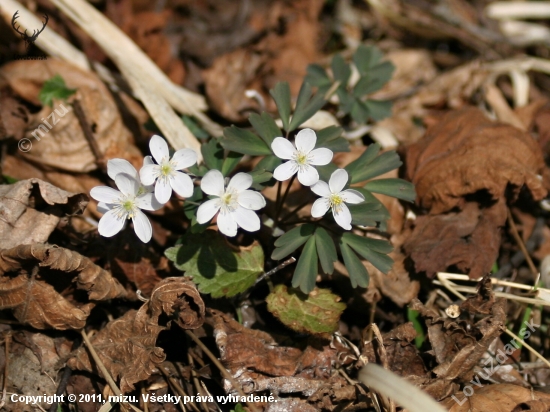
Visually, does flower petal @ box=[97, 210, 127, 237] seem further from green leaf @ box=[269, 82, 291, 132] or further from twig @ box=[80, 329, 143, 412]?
green leaf @ box=[269, 82, 291, 132]

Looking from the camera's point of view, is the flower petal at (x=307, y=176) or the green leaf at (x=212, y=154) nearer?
the flower petal at (x=307, y=176)

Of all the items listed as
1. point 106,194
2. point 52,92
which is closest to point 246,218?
point 106,194

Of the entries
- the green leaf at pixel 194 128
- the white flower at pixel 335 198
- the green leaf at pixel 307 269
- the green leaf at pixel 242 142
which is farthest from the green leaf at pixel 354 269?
the green leaf at pixel 194 128

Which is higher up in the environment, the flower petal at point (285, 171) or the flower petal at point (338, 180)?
the flower petal at point (285, 171)

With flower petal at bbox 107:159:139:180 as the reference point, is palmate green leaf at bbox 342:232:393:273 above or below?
below

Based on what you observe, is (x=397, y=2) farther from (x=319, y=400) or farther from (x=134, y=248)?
(x=319, y=400)

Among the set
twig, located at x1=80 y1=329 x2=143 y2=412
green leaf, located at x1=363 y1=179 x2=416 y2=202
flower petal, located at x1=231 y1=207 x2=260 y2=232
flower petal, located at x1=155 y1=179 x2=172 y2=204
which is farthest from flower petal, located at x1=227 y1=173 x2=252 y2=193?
twig, located at x1=80 y1=329 x2=143 y2=412

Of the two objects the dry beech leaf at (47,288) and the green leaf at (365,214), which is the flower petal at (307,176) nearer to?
the green leaf at (365,214)
